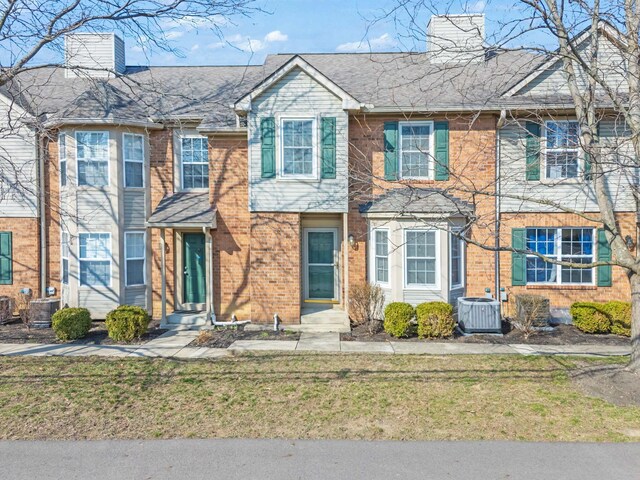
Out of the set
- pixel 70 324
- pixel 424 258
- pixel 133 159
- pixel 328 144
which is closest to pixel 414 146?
pixel 328 144

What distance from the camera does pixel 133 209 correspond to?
13.4 m

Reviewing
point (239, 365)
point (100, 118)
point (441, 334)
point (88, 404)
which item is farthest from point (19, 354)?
point (441, 334)

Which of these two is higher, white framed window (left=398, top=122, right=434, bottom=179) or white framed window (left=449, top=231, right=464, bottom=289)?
white framed window (left=398, top=122, right=434, bottom=179)

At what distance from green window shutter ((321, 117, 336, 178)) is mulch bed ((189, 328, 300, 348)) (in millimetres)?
4196

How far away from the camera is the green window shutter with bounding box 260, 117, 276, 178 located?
1214 cm

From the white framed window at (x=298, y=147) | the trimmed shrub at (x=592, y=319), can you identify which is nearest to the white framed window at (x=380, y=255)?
the white framed window at (x=298, y=147)

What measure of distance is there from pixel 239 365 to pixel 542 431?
5.18 m

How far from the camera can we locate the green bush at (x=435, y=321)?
36.5 ft

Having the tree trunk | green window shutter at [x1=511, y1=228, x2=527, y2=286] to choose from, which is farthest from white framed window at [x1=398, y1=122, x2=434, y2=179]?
the tree trunk

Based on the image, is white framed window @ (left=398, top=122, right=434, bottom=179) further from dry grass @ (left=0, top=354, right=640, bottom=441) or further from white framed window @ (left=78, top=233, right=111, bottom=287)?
white framed window @ (left=78, top=233, right=111, bottom=287)

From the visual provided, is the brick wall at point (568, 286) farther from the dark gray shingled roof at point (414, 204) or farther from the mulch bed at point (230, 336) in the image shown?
the mulch bed at point (230, 336)

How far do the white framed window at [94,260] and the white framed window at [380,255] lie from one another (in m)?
7.21

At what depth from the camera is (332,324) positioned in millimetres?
12328

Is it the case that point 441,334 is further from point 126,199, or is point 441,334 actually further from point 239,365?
point 126,199
